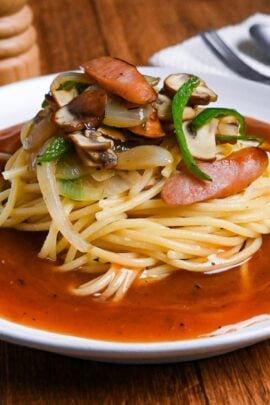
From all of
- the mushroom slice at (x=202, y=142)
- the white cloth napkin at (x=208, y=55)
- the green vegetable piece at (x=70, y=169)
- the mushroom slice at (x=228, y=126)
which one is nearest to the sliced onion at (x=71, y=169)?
the green vegetable piece at (x=70, y=169)

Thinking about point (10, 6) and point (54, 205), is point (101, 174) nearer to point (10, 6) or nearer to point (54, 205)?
point (54, 205)

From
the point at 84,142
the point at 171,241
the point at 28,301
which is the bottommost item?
the point at 171,241

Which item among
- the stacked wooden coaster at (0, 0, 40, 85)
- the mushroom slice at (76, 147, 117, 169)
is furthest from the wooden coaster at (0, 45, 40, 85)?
the mushroom slice at (76, 147, 117, 169)

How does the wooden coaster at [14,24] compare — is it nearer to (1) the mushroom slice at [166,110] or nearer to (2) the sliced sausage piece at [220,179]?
(1) the mushroom slice at [166,110]

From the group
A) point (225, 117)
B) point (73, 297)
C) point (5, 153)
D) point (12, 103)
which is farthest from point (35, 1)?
point (73, 297)

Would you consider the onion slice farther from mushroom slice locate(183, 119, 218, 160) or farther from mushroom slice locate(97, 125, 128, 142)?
mushroom slice locate(183, 119, 218, 160)

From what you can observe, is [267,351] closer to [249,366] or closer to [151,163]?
[249,366]

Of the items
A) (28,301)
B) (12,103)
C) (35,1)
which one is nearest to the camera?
(28,301)
